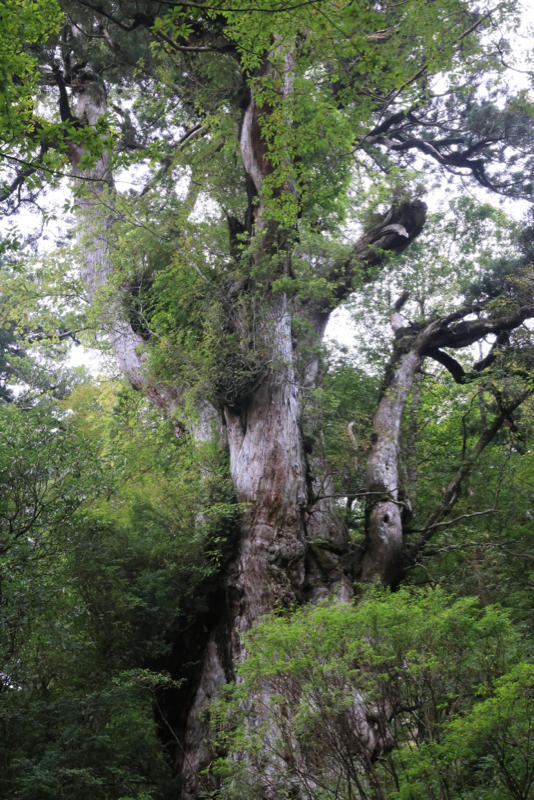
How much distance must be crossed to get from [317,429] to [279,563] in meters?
2.54

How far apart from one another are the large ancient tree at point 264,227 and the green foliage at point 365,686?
2544 mm

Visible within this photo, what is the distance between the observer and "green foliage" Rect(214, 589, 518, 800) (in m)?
4.16

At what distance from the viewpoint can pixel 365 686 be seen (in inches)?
166

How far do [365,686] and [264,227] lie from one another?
7.16 m

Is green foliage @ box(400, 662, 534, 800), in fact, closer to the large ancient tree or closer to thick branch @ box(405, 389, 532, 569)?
the large ancient tree

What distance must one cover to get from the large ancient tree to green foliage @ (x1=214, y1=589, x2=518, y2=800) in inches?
100

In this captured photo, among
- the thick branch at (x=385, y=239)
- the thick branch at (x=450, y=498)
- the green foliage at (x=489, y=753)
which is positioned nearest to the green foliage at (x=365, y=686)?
the green foliage at (x=489, y=753)

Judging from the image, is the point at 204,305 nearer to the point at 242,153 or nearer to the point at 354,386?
the point at 242,153

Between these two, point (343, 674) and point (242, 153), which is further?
point (242, 153)

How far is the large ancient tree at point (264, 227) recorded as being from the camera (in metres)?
7.93

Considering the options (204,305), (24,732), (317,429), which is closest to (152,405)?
(204,305)

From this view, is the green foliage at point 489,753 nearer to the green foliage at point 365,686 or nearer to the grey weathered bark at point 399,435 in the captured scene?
the green foliage at point 365,686

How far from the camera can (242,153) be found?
1085 centimetres

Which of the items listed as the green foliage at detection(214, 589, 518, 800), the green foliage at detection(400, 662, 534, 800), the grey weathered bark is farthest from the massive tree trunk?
the green foliage at detection(400, 662, 534, 800)
